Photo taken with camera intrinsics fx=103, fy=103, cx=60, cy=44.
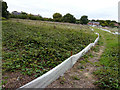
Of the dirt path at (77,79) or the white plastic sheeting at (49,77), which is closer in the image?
the white plastic sheeting at (49,77)

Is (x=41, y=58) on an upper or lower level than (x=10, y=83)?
upper

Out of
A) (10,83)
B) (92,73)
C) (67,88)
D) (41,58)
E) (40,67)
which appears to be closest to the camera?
(10,83)

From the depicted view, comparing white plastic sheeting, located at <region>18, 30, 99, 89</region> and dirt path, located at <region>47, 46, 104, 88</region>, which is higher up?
white plastic sheeting, located at <region>18, 30, 99, 89</region>

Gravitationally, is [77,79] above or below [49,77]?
below

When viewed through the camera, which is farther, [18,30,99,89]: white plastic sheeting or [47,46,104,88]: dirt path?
[47,46,104,88]: dirt path

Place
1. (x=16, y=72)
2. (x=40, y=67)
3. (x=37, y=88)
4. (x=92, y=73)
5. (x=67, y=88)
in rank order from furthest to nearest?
1. (x=92, y=73)
2. (x=40, y=67)
3. (x=16, y=72)
4. (x=67, y=88)
5. (x=37, y=88)

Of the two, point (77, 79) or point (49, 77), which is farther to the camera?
point (77, 79)

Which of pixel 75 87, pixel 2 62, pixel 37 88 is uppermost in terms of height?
pixel 2 62

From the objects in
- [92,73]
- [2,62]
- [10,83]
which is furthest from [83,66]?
[2,62]

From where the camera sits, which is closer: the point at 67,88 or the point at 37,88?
the point at 37,88

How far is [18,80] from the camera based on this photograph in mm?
3385

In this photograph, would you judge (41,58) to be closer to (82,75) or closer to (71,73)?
(71,73)

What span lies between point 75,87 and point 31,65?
2055mm

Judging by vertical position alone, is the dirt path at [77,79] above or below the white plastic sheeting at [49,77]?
below
